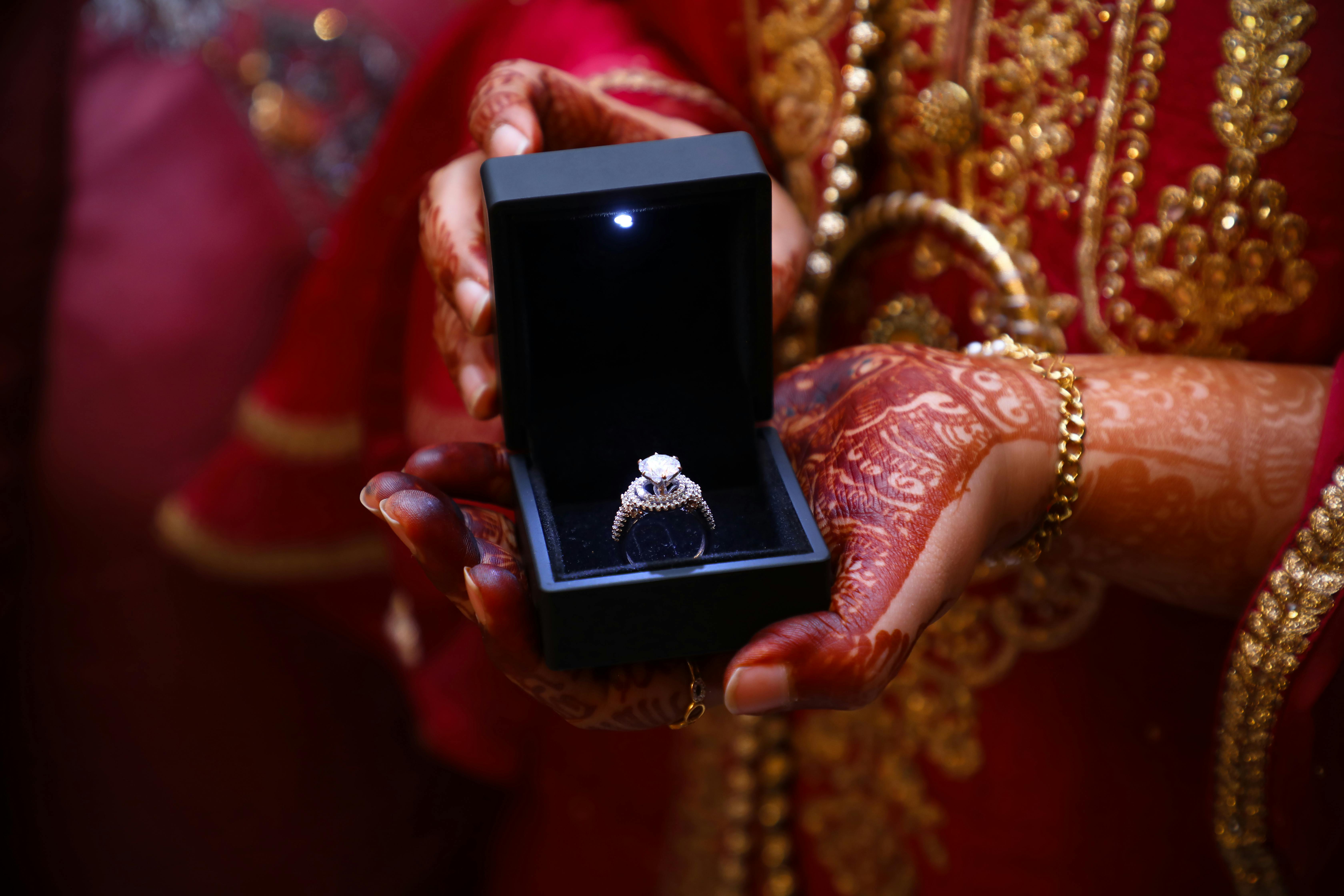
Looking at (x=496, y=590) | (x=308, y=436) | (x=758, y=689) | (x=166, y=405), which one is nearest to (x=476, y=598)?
(x=496, y=590)

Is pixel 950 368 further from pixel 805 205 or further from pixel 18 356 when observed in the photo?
pixel 18 356

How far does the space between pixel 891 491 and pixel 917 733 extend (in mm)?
284

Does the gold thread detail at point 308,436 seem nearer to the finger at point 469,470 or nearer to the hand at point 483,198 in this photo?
the hand at point 483,198

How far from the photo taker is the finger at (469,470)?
45 cm

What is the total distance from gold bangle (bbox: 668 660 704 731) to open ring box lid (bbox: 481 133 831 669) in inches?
0.7

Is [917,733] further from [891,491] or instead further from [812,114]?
[812,114]

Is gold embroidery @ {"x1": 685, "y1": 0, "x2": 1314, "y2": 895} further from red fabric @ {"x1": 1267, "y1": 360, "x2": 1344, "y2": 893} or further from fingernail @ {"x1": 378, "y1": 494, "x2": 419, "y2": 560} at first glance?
fingernail @ {"x1": 378, "y1": 494, "x2": 419, "y2": 560}

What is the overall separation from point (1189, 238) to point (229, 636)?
0.89 m

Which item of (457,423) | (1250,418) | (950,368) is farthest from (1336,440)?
(457,423)

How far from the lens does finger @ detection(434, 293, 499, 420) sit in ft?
1.62

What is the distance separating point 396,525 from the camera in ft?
1.27

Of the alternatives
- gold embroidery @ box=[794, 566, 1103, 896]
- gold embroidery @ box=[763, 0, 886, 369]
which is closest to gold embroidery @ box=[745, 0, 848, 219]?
gold embroidery @ box=[763, 0, 886, 369]

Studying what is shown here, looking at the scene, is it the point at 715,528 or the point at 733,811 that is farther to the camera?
the point at 733,811

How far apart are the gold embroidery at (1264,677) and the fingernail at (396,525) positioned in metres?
0.36
